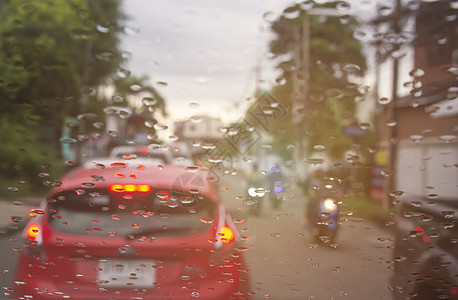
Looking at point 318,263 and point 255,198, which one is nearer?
point 318,263

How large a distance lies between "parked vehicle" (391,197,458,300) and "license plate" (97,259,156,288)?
43.5 inches

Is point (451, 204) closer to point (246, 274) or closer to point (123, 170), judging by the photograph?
point (246, 274)

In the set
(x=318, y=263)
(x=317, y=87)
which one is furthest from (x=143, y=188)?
(x=317, y=87)

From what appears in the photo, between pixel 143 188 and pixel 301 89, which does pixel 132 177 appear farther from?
pixel 301 89

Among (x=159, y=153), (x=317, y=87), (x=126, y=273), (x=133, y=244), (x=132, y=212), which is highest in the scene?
(x=317, y=87)

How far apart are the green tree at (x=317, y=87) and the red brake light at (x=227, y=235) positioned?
1.60 ft

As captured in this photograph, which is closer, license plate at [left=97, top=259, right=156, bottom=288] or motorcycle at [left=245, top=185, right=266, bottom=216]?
license plate at [left=97, top=259, right=156, bottom=288]

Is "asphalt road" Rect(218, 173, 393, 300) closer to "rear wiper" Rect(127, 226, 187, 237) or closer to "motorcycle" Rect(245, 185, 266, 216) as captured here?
"motorcycle" Rect(245, 185, 266, 216)

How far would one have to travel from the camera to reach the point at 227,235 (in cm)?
238

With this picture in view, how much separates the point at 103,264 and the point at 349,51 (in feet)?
5.86

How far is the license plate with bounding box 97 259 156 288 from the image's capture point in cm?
224

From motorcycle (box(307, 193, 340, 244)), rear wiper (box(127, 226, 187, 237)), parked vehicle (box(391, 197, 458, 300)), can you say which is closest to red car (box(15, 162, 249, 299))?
rear wiper (box(127, 226, 187, 237))

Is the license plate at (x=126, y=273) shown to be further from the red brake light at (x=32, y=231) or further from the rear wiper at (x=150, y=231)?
the red brake light at (x=32, y=231)

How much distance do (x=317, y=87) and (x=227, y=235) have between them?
2.82 ft
